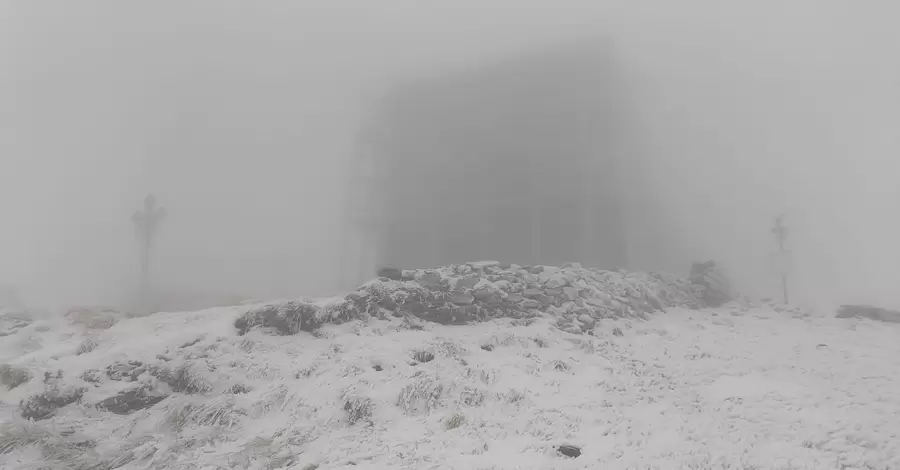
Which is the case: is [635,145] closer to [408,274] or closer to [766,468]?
[408,274]

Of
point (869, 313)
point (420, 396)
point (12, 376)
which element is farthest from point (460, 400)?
point (869, 313)

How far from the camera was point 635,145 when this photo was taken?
2439 centimetres

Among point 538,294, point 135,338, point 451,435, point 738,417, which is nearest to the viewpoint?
point 451,435

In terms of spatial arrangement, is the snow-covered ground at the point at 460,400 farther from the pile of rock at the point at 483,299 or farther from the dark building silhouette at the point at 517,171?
the dark building silhouette at the point at 517,171

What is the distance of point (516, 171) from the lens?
24344mm

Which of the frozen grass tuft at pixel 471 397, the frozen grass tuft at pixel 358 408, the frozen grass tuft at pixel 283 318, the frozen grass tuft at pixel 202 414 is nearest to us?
the frozen grass tuft at pixel 358 408

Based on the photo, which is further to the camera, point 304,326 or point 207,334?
point 304,326

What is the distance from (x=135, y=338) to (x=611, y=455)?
1088 cm

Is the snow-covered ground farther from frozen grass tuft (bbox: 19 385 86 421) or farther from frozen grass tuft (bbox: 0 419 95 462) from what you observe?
frozen grass tuft (bbox: 19 385 86 421)

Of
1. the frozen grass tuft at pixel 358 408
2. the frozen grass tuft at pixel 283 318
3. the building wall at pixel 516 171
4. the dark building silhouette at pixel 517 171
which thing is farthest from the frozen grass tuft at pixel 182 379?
the dark building silhouette at pixel 517 171

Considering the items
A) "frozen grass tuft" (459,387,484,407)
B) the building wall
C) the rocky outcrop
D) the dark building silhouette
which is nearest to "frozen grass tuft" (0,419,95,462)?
"frozen grass tuft" (459,387,484,407)

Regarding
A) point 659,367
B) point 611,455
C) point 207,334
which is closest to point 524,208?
point 659,367

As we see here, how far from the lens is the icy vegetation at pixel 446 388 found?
6348 mm

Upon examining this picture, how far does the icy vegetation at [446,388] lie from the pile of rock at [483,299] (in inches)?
2.7
